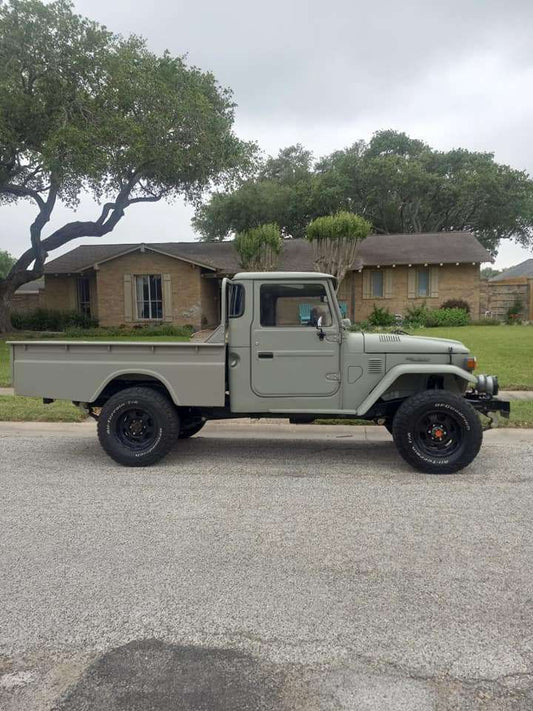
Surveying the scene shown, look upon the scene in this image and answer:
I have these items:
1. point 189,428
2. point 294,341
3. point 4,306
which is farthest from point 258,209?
point 294,341

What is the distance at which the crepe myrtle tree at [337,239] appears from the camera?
2328 cm

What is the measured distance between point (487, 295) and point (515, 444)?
21.9 meters

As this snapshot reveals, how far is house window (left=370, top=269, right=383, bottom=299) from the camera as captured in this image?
26703 mm

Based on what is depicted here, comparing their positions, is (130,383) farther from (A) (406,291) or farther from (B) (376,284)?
(A) (406,291)

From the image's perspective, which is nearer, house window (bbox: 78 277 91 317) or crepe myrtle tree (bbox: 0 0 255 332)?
crepe myrtle tree (bbox: 0 0 255 332)

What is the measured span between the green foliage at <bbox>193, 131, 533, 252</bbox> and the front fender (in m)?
32.1

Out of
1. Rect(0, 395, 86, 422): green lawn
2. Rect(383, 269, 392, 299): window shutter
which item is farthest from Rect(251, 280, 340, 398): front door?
Rect(383, 269, 392, 299): window shutter

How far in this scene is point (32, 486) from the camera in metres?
5.13

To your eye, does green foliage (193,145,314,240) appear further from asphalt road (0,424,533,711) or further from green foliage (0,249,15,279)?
green foliage (0,249,15,279)

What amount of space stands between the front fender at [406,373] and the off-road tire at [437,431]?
21 centimetres

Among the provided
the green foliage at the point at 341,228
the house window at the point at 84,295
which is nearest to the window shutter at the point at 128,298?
the house window at the point at 84,295

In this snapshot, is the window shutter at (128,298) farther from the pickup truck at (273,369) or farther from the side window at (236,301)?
the side window at (236,301)

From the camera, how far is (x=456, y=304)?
85.2ft

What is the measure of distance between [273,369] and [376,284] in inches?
873
